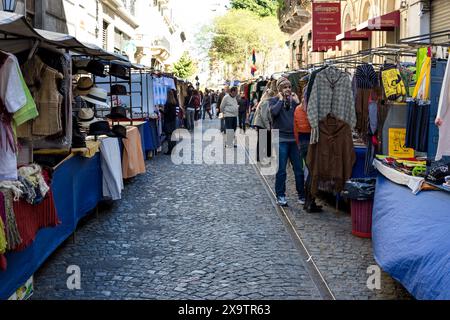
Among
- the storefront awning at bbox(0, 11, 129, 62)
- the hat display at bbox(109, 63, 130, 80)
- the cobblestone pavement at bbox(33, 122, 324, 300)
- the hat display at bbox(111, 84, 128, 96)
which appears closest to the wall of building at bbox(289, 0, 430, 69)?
the cobblestone pavement at bbox(33, 122, 324, 300)

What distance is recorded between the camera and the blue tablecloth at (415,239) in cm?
418

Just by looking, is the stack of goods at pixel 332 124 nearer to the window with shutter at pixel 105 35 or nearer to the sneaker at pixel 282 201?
the sneaker at pixel 282 201

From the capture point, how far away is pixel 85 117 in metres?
9.07

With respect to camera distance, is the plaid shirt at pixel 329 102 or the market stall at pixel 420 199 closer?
the market stall at pixel 420 199

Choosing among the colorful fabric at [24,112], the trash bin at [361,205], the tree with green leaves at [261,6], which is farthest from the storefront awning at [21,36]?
the tree with green leaves at [261,6]

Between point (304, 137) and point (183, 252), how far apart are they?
3005mm

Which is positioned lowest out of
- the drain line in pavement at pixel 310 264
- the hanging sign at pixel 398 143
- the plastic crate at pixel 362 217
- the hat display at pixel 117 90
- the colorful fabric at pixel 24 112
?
the drain line in pavement at pixel 310 264

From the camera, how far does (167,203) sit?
31.0 ft

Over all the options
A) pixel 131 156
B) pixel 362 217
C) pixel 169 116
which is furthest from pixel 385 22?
pixel 362 217

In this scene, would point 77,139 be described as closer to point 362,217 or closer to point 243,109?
point 362,217

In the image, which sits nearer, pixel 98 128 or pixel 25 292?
pixel 25 292

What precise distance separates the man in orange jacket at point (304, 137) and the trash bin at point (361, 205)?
1.33m

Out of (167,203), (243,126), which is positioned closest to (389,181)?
(167,203)
